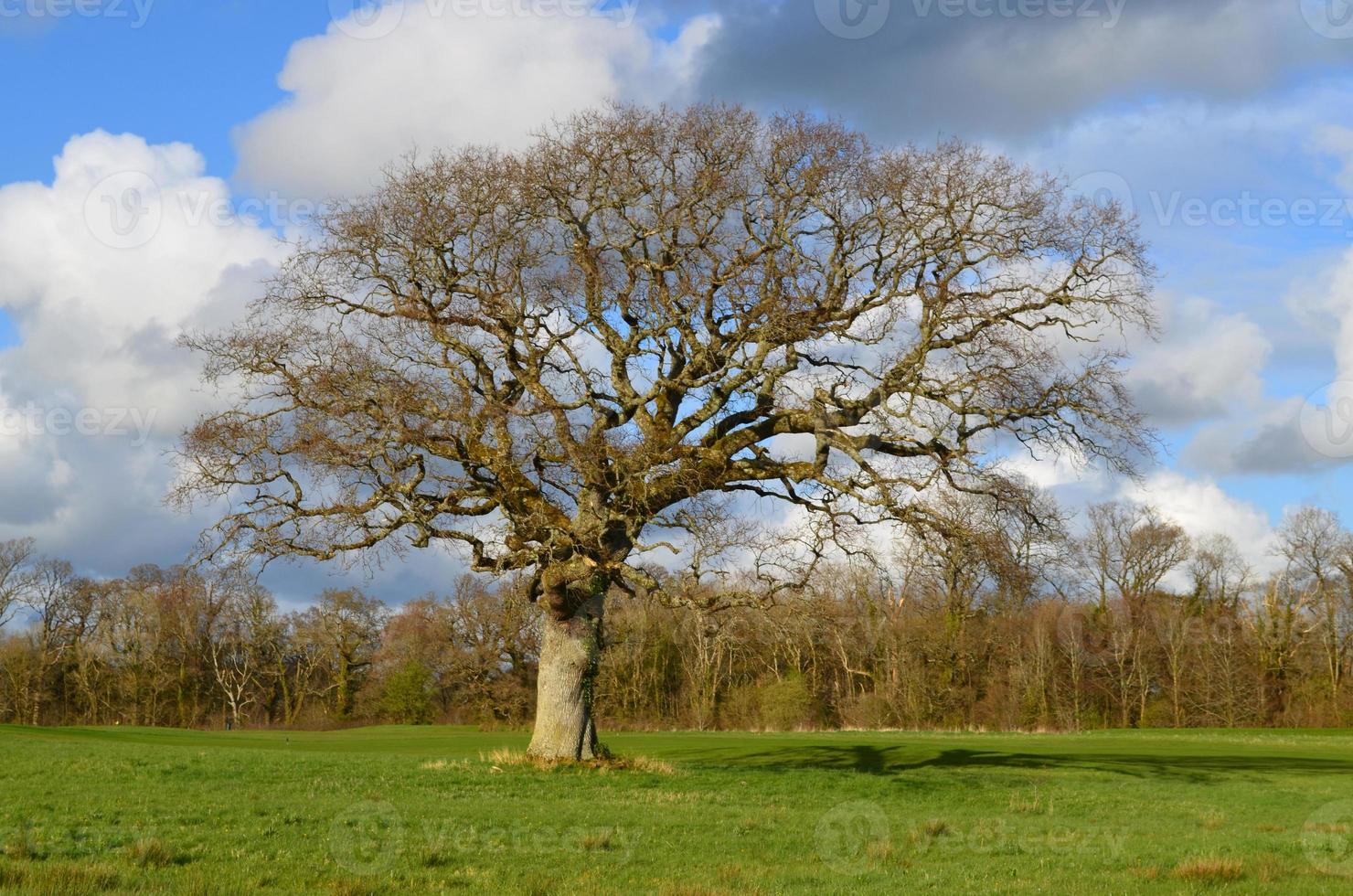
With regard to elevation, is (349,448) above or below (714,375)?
below

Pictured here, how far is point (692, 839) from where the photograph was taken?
1494 cm

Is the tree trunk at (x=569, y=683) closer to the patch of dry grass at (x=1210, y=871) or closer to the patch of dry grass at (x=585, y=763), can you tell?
the patch of dry grass at (x=585, y=763)

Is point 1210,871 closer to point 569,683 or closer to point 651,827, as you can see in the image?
point 651,827

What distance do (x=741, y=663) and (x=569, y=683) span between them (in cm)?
3550

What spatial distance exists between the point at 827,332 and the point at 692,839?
41.0 ft

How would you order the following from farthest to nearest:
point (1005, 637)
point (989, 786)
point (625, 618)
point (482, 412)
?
1. point (1005, 637)
2. point (625, 618)
3. point (989, 786)
4. point (482, 412)

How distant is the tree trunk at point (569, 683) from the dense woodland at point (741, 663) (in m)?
34.6

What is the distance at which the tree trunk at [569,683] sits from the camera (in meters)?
23.9

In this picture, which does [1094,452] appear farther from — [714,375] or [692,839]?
[692,839]

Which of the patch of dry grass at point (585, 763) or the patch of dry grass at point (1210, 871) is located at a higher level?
the patch of dry grass at point (1210, 871)

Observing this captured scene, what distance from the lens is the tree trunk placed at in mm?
23922

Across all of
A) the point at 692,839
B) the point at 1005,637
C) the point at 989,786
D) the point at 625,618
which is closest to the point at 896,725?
the point at 1005,637

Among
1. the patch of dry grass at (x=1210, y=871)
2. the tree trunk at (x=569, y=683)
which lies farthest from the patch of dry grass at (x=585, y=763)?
the patch of dry grass at (x=1210, y=871)

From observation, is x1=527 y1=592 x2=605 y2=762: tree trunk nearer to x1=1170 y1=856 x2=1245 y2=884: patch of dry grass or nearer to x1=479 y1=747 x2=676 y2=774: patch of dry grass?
x1=479 y1=747 x2=676 y2=774: patch of dry grass
